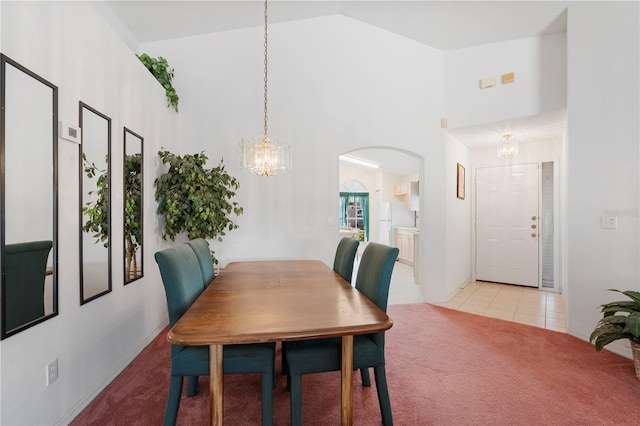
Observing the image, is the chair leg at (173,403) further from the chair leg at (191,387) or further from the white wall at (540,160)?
the white wall at (540,160)

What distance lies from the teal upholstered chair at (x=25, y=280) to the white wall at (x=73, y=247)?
0.09 meters

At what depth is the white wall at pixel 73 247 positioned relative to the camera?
140cm

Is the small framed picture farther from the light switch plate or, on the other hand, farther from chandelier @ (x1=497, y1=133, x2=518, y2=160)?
the light switch plate

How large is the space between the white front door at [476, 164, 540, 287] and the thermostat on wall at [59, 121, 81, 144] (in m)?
5.28

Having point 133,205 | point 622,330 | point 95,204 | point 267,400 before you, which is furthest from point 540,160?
point 95,204

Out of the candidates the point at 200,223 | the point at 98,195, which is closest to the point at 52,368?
the point at 98,195

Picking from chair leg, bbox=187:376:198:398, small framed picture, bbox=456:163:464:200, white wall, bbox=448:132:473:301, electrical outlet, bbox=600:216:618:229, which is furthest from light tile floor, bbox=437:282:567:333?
chair leg, bbox=187:376:198:398

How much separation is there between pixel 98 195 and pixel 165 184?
0.98 metres

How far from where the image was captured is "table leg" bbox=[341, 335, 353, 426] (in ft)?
4.65

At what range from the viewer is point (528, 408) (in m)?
1.82

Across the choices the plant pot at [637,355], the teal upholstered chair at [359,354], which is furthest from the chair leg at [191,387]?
the plant pot at [637,355]

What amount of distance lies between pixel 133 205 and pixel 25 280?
1154mm

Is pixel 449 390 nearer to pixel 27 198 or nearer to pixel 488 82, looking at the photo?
pixel 27 198

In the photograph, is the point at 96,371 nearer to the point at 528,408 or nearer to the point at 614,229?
the point at 528,408
